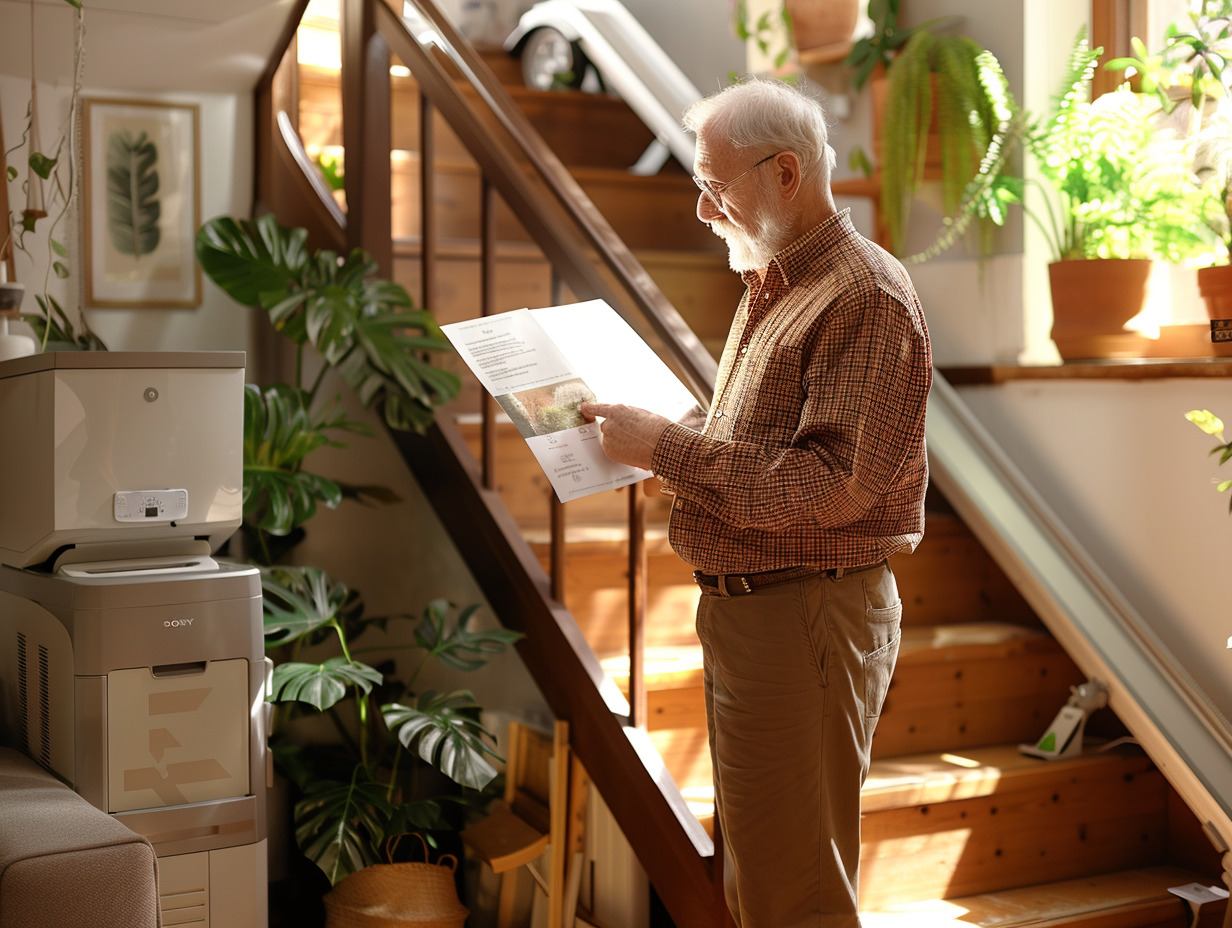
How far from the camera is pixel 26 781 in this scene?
5.74 feet

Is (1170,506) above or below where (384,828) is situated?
above

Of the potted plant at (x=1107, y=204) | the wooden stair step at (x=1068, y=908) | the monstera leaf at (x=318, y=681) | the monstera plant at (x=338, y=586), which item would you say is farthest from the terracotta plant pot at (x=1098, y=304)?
the monstera leaf at (x=318, y=681)

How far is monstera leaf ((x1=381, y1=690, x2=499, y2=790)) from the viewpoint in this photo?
220 centimetres

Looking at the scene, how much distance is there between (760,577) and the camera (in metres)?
1.54

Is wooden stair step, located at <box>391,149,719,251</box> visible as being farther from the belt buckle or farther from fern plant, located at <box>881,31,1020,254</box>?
the belt buckle

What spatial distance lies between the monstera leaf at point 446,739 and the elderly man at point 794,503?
0.73 metres

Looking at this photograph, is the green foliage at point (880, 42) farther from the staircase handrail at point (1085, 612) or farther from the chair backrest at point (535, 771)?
the chair backrest at point (535, 771)

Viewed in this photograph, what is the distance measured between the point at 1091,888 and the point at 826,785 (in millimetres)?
1051

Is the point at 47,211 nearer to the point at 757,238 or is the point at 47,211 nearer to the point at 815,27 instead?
the point at 757,238

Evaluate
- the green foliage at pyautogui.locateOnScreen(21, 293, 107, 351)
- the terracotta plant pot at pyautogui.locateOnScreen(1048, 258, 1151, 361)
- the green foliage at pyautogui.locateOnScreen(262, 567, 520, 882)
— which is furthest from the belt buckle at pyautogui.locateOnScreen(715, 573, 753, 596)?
the green foliage at pyautogui.locateOnScreen(21, 293, 107, 351)

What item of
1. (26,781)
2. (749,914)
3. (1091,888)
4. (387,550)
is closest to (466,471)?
(387,550)

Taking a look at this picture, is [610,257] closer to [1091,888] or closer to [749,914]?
[749,914]

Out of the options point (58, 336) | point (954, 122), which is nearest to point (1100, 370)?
point (954, 122)

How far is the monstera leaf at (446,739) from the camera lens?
7.22 ft
